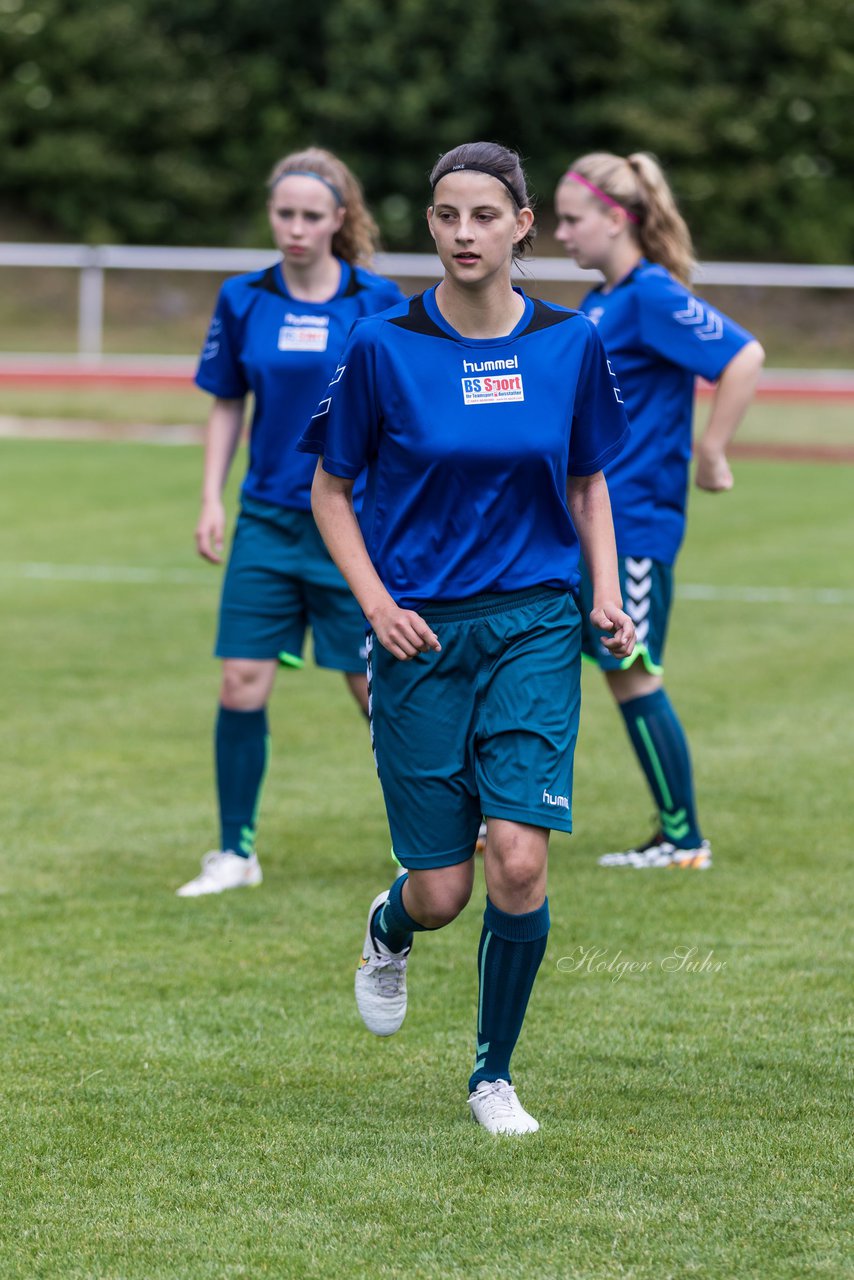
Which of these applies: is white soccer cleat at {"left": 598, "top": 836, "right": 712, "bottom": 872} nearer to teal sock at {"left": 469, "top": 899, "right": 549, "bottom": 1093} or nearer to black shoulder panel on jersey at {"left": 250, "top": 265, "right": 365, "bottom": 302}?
black shoulder panel on jersey at {"left": 250, "top": 265, "right": 365, "bottom": 302}

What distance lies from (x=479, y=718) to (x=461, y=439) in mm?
582

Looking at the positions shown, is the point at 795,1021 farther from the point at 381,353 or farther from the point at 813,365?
the point at 813,365

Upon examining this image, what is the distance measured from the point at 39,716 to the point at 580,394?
16.9 ft

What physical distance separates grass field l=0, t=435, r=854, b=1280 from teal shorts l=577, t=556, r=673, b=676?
0.72m

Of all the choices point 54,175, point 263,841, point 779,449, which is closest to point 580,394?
point 263,841

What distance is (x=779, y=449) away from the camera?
23.7 m

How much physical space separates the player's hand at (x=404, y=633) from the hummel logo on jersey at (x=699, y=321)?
2.57 metres

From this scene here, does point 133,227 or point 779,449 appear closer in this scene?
point 779,449

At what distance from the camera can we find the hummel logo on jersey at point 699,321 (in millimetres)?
6145

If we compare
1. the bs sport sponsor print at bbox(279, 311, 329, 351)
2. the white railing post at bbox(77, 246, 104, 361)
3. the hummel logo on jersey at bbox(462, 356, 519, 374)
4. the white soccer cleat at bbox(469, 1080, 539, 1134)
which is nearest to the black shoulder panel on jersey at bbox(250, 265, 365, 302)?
the bs sport sponsor print at bbox(279, 311, 329, 351)

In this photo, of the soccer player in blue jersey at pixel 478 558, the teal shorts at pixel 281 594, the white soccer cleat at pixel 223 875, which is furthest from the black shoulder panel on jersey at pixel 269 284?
the soccer player in blue jersey at pixel 478 558

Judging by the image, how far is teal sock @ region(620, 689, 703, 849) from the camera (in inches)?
254

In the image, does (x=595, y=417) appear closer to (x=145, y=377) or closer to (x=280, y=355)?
(x=280, y=355)

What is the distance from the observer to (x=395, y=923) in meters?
4.30
